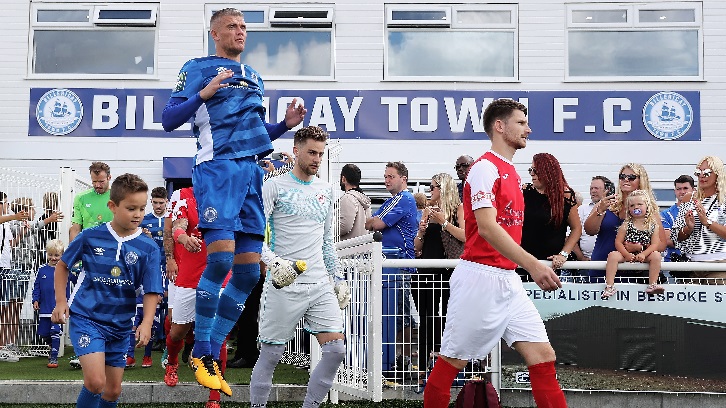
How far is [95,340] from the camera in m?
6.22

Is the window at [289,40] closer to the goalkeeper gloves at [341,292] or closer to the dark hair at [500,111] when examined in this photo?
the goalkeeper gloves at [341,292]

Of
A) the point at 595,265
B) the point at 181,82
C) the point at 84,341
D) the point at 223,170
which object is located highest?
the point at 181,82

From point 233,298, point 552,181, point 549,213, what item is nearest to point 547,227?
point 549,213

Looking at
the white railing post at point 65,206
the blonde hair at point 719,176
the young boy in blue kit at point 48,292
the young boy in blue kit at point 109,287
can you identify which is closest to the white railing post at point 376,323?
the young boy in blue kit at point 109,287

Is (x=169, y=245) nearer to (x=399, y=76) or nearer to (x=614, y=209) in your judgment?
(x=614, y=209)

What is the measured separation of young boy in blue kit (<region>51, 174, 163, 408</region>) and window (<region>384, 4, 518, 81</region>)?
9.76 metres

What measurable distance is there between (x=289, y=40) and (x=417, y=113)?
2378 millimetres

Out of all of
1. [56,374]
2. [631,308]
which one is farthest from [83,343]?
[631,308]

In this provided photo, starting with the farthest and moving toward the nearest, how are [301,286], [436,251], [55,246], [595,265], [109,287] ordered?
1. [55,246]
2. [436,251]
3. [595,265]
4. [301,286]
5. [109,287]

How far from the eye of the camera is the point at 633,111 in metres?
15.5

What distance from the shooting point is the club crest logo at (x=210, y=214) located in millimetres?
6125

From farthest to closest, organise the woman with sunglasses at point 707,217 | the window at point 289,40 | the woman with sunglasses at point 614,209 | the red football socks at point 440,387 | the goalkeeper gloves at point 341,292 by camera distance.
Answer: the window at point 289,40 → the woman with sunglasses at point 614,209 → the woman with sunglasses at point 707,217 → the goalkeeper gloves at point 341,292 → the red football socks at point 440,387

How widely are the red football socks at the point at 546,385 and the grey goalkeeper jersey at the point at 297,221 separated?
184 centimetres

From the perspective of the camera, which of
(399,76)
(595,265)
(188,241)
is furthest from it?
(399,76)
